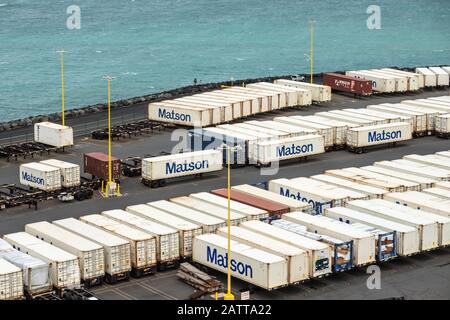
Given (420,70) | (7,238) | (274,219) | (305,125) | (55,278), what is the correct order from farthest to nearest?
(420,70) → (305,125) → (274,219) → (7,238) → (55,278)

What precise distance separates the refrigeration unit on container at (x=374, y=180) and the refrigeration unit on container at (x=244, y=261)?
20854 millimetres

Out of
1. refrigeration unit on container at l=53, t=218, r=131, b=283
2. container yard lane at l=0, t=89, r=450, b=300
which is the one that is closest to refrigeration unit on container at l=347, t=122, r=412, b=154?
container yard lane at l=0, t=89, r=450, b=300

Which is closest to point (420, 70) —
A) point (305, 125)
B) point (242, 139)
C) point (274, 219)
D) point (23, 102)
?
point (305, 125)

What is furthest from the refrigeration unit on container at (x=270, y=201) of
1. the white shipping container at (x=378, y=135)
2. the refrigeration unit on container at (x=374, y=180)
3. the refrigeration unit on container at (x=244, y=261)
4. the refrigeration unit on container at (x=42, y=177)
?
the white shipping container at (x=378, y=135)

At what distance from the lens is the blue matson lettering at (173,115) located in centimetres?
12162

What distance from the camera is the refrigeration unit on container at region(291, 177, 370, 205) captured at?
278 ft

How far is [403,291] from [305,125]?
46.2 meters

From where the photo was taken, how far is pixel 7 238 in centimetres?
7425

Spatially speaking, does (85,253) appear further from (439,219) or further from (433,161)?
(433,161)

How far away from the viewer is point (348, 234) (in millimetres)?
73250

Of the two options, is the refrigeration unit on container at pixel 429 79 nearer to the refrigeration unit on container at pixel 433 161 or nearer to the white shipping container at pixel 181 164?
the refrigeration unit on container at pixel 433 161

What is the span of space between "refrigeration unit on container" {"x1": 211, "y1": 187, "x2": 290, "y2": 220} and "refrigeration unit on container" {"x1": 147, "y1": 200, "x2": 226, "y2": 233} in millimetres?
4669
